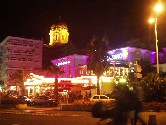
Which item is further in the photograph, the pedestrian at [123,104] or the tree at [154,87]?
the tree at [154,87]

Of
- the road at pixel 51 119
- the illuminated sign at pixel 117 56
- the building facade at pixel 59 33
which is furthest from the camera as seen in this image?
the building facade at pixel 59 33

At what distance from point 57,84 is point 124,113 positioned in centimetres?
4059

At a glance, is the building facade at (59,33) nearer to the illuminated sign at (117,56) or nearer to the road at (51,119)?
the illuminated sign at (117,56)

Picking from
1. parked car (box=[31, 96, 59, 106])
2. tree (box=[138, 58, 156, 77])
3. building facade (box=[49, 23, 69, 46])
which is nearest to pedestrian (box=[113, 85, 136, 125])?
parked car (box=[31, 96, 59, 106])

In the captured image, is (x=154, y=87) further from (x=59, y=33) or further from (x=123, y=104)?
(x=59, y=33)

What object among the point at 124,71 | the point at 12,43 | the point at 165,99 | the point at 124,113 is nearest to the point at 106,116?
the point at 124,113

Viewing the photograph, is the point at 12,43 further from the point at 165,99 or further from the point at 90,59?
the point at 165,99

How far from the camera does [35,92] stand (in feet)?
219

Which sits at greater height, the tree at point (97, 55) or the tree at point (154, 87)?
the tree at point (97, 55)

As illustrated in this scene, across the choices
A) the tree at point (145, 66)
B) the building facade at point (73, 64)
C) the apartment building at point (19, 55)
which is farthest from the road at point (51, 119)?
the apartment building at point (19, 55)

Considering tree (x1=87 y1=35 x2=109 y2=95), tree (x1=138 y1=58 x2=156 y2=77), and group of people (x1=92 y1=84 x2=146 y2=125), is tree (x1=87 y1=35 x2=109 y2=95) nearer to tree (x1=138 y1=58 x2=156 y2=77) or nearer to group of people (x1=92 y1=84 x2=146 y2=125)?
tree (x1=138 y1=58 x2=156 y2=77)

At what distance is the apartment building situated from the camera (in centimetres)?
9888

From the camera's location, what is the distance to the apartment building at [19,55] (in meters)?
98.9

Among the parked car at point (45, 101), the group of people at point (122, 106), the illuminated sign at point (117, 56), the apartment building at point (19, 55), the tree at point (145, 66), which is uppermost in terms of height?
the apartment building at point (19, 55)
